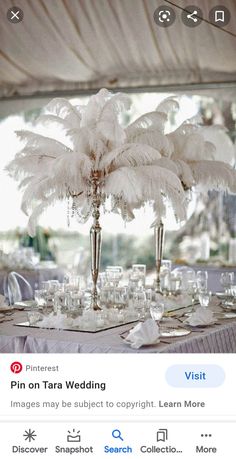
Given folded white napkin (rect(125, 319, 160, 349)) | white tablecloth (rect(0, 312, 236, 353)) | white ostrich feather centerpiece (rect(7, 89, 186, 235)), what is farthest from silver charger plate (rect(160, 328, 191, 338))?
white ostrich feather centerpiece (rect(7, 89, 186, 235))

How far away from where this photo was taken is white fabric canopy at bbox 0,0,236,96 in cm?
157

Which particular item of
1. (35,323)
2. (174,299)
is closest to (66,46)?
(174,299)

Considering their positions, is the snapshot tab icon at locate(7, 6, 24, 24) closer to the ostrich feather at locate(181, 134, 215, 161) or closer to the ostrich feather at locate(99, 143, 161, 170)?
the ostrich feather at locate(99, 143, 161, 170)

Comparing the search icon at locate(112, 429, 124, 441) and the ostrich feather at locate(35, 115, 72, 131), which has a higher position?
the ostrich feather at locate(35, 115, 72, 131)

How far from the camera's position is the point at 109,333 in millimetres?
1970

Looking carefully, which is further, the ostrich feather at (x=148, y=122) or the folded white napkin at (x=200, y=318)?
the ostrich feather at (x=148, y=122)

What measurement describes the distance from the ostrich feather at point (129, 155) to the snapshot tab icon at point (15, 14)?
0.92 meters

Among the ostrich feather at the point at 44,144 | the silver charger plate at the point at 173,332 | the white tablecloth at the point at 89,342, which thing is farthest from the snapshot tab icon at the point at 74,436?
the ostrich feather at the point at 44,144

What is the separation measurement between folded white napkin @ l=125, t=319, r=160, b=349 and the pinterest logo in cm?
53

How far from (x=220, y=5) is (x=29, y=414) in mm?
807

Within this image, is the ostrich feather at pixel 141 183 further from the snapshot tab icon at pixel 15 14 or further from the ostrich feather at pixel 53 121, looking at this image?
the snapshot tab icon at pixel 15 14

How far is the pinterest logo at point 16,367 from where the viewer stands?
4.06ft

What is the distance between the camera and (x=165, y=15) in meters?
1.39

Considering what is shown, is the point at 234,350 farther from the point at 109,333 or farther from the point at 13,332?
the point at 13,332
